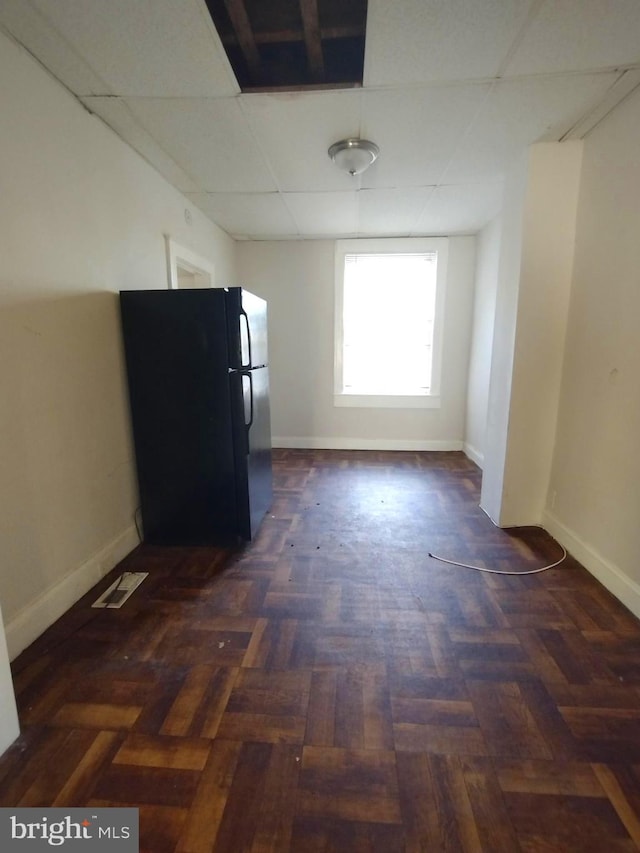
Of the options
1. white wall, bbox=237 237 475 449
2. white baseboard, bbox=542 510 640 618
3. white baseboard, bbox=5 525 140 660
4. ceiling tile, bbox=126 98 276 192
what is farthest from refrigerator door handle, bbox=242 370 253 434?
white wall, bbox=237 237 475 449

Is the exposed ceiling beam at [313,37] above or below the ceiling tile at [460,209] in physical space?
above

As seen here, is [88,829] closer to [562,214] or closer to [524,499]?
[524,499]

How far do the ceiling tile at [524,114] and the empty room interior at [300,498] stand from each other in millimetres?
20

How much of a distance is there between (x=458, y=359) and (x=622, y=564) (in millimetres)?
2940

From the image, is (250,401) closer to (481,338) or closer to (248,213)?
(248,213)

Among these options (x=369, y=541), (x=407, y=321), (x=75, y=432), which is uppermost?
(x=407, y=321)

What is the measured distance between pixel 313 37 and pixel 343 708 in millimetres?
2766

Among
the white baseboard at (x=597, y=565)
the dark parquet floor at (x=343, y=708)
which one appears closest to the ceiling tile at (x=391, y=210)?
the white baseboard at (x=597, y=565)

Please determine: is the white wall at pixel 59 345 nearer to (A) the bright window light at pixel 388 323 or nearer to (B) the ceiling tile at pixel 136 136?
(B) the ceiling tile at pixel 136 136

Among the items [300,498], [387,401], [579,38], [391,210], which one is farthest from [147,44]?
[387,401]

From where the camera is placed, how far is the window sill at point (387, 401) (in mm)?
4504

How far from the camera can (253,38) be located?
160 cm

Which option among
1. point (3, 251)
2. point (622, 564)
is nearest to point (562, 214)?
point (622, 564)

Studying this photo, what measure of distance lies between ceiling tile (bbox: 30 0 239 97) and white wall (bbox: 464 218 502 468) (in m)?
2.82
